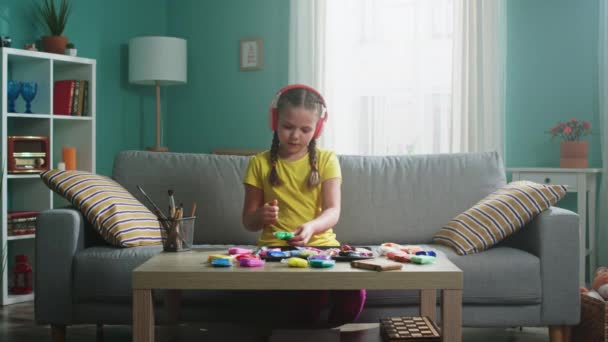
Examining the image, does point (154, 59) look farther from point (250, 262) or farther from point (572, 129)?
point (250, 262)

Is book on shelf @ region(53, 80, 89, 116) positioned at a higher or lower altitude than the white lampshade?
lower

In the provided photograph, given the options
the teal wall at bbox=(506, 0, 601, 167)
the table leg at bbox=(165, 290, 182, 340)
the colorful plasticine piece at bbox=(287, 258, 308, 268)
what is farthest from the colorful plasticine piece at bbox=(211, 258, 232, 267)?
the teal wall at bbox=(506, 0, 601, 167)

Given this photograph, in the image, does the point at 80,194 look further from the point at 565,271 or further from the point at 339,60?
the point at 339,60

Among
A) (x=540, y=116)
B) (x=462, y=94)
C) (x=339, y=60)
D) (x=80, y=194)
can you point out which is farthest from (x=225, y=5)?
(x=80, y=194)

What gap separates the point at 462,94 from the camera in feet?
14.2

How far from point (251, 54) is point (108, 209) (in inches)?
109

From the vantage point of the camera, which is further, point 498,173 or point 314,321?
point 498,173

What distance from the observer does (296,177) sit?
2.32m

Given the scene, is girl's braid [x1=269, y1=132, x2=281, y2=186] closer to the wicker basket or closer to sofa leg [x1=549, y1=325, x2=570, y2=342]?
sofa leg [x1=549, y1=325, x2=570, y2=342]

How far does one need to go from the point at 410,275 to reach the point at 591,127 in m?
3.03

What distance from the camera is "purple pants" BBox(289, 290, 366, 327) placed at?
6.41 ft

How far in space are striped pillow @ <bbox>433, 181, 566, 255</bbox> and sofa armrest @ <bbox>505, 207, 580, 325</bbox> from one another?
0.39 ft

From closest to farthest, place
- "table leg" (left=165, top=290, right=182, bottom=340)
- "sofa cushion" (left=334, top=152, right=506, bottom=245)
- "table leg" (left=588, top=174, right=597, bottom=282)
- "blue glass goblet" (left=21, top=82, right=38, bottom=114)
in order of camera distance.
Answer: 1. "table leg" (left=165, top=290, right=182, bottom=340)
2. "sofa cushion" (left=334, top=152, right=506, bottom=245)
3. "blue glass goblet" (left=21, top=82, right=38, bottom=114)
4. "table leg" (left=588, top=174, right=597, bottom=282)

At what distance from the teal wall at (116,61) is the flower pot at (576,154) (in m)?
3.03
